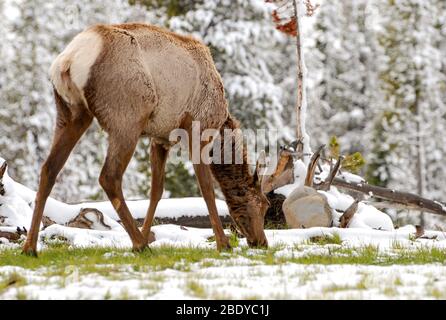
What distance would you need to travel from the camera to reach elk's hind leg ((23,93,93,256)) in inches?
286

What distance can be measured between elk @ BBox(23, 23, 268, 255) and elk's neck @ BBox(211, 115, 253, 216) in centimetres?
41

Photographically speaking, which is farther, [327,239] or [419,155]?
[419,155]

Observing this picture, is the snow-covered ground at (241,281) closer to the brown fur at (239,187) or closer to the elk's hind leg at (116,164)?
the elk's hind leg at (116,164)

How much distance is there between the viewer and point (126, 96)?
7230mm

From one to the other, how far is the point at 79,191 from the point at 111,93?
Answer: 23.3 m

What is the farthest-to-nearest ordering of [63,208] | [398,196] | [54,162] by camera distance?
1. [398,196]
2. [63,208]
3. [54,162]

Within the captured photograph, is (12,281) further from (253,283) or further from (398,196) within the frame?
(398,196)

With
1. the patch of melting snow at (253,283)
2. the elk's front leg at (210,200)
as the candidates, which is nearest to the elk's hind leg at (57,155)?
the patch of melting snow at (253,283)

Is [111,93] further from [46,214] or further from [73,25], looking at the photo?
[73,25]

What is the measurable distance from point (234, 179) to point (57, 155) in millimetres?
2233

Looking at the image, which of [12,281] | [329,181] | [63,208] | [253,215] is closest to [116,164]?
[253,215]

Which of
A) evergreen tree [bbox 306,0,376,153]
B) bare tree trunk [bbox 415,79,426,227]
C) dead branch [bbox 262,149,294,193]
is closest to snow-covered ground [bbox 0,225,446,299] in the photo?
dead branch [bbox 262,149,294,193]
